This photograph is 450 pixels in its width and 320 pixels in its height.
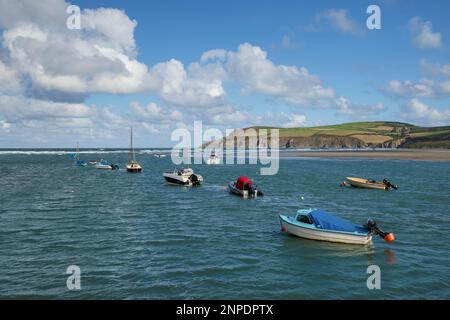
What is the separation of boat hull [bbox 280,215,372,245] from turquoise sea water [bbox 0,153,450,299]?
1.67 feet

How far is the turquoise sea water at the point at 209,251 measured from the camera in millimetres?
20469

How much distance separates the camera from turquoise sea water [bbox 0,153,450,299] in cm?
2047

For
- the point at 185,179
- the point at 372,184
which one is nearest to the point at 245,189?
the point at 185,179

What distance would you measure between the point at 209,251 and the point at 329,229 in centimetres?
971

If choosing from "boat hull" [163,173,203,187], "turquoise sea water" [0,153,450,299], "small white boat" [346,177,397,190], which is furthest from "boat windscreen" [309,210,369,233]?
"boat hull" [163,173,203,187]

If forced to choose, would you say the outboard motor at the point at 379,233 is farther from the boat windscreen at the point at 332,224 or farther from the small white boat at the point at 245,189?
the small white boat at the point at 245,189

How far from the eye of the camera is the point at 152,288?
2036 centimetres

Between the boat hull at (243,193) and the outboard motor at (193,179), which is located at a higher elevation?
the outboard motor at (193,179)

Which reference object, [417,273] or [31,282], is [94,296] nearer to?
[31,282]

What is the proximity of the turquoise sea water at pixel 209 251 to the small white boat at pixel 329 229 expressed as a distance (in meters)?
0.63

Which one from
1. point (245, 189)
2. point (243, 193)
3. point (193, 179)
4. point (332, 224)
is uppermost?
point (193, 179)

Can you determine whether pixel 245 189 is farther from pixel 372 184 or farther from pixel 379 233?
pixel 379 233

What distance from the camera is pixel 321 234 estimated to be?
95.9ft

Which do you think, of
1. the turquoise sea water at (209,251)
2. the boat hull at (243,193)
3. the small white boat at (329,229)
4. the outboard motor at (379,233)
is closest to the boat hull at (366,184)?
the turquoise sea water at (209,251)
